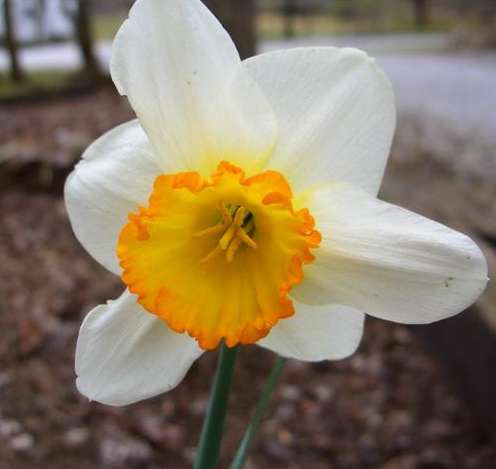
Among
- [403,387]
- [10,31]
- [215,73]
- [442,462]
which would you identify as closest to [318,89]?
[215,73]

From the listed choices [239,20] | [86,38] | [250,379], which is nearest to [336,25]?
[86,38]

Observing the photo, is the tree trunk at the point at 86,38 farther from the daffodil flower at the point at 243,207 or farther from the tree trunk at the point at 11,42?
the daffodil flower at the point at 243,207

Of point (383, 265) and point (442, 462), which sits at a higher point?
point (383, 265)

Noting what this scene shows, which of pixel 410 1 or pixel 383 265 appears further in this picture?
pixel 410 1

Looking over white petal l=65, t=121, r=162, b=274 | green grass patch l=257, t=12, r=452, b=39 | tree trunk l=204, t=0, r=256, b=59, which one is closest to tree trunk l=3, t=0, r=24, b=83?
tree trunk l=204, t=0, r=256, b=59

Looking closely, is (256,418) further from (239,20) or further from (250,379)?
(239,20)

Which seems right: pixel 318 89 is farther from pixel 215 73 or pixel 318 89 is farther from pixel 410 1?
pixel 410 1

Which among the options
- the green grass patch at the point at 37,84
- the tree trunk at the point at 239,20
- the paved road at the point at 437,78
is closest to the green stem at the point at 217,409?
the tree trunk at the point at 239,20

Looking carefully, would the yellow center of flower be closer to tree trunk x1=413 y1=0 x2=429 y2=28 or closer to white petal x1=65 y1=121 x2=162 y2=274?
white petal x1=65 y1=121 x2=162 y2=274
